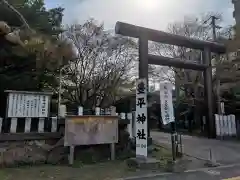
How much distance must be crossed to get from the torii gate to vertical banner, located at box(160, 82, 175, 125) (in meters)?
1.73

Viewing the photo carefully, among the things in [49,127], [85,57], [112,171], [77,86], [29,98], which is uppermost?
[85,57]

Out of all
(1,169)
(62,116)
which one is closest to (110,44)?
(62,116)

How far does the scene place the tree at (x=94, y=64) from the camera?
49.3 feet

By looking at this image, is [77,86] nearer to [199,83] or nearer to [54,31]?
[54,31]

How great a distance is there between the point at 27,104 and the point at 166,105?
15.9ft

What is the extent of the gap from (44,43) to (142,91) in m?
3.69

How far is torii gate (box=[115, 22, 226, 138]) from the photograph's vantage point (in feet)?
35.3

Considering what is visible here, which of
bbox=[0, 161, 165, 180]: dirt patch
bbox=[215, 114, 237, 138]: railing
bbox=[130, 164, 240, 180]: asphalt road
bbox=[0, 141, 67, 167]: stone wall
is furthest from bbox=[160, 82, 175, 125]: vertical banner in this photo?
bbox=[215, 114, 237, 138]: railing

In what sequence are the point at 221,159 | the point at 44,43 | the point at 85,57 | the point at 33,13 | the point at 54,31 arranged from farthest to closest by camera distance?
the point at 85,57 < the point at 54,31 < the point at 33,13 < the point at 221,159 < the point at 44,43

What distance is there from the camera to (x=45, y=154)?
7.88 m

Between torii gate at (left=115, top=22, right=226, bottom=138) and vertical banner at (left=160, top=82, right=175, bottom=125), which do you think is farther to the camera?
torii gate at (left=115, top=22, right=226, bottom=138)

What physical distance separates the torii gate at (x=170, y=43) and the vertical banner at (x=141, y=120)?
190 centimetres

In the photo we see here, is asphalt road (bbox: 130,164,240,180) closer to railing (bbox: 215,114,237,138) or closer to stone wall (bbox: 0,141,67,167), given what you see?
stone wall (bbox: 0,141,67,167)

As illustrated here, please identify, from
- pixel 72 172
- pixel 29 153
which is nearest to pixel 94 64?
pixel 29 153
